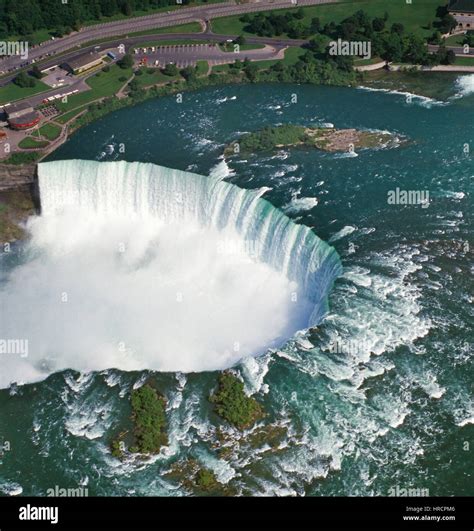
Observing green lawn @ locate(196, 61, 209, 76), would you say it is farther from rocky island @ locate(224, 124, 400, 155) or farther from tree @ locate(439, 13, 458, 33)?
tree @ locate(439, 13, 458, 33)

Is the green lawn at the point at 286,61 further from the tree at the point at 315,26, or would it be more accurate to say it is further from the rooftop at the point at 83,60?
the rooftop at the point at 83,60

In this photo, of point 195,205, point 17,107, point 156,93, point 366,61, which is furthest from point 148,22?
point 195,205

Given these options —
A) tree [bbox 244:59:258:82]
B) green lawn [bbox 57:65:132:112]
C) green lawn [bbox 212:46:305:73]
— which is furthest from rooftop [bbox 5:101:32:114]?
tree [bbox 244:59:258:82]

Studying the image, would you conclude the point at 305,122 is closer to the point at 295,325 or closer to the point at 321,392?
the point at 295,325

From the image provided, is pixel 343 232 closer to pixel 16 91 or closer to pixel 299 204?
pixel 299 204
